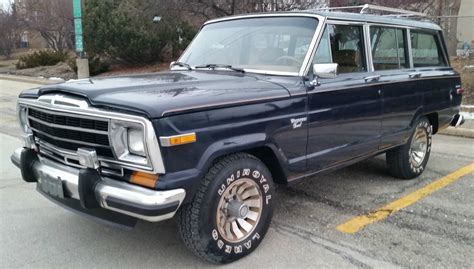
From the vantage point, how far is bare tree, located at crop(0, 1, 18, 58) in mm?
42281

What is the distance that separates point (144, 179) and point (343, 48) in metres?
2.43

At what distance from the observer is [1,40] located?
43188 millimetres

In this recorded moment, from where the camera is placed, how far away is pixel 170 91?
3219 millimetres

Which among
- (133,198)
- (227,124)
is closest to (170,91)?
(227,124)

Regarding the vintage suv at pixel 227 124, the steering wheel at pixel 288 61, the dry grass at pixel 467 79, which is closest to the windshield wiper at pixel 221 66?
the vintage suv at pixel 227 124

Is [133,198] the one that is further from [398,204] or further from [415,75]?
[415,75]

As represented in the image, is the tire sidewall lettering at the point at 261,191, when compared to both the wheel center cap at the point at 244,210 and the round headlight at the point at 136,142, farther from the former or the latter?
the round headlight at the point at 136,142

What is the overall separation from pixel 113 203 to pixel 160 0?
50.7ft

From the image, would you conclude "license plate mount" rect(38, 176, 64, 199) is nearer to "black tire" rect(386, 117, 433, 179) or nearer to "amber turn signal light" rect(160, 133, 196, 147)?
"amber turn signal light" rect(160, 133, 196, 147)

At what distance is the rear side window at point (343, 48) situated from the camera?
4.07 m

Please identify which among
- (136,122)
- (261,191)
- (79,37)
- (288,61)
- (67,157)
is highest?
(79,37)

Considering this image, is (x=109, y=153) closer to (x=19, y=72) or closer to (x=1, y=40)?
(x=19, y=72)

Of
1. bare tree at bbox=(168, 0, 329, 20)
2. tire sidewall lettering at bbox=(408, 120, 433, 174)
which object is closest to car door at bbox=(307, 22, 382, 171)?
tire sidewall lettering at bbox=(408, 120, 433, 174)

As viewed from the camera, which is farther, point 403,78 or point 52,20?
point 52,20
